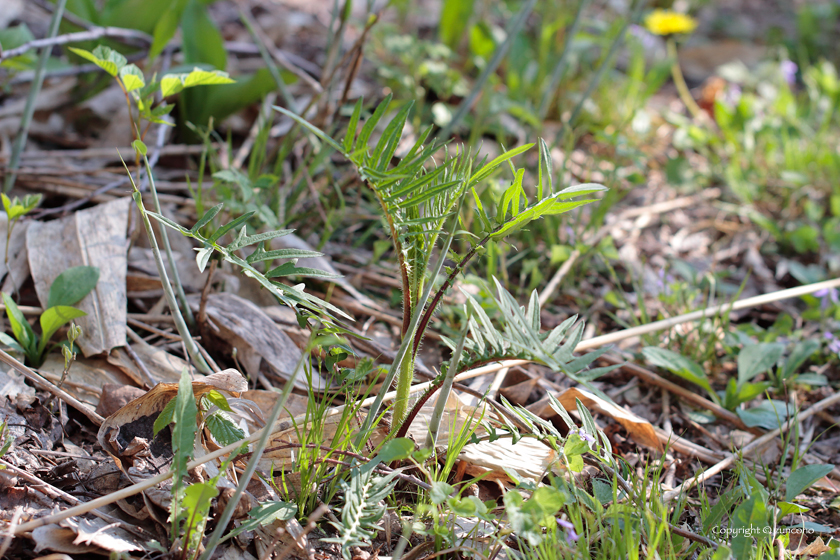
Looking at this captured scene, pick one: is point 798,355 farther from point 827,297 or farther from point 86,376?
point 86,376

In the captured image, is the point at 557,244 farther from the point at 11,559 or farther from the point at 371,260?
the point at 11,559

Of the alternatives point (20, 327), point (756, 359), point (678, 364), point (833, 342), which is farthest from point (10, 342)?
point (833, 342)

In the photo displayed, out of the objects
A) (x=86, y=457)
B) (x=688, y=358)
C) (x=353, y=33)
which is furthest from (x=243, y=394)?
(x=353, y=33)

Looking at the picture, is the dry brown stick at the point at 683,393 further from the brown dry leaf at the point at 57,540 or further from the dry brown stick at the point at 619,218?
the brown dry leaf at the point at 57,540

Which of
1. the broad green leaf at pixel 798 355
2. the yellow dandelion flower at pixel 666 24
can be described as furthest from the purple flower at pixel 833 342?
the yellow dandelion flower at pixel 666 24

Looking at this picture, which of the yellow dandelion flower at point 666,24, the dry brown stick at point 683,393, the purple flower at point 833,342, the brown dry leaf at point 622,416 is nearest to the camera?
the brown dry leaf at point 622,416

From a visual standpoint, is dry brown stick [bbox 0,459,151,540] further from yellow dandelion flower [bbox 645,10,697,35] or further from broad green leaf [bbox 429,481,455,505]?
yellow dandelion flower [bbox 645,10,697,35]
